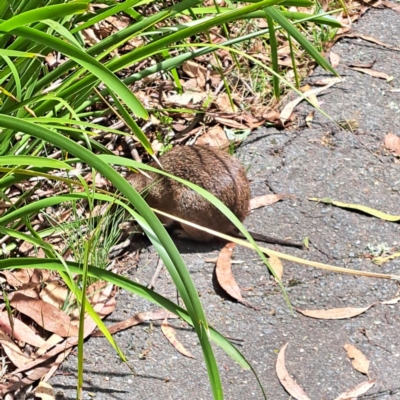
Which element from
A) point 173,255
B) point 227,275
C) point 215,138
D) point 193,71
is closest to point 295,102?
point 215,138

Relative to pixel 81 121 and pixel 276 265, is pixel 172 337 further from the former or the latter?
pixel 81 121

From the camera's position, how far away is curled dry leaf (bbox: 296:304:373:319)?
323cm

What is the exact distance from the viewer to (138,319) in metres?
3.26

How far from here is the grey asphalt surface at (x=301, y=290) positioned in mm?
2977

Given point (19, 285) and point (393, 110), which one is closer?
point (19, 285)

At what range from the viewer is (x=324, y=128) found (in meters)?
4.36

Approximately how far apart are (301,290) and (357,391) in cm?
61

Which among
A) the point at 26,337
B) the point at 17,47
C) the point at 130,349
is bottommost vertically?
the point at 130,349

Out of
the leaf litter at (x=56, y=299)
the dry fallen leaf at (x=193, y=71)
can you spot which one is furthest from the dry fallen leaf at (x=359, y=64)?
the dry fallen leaf at (x=193, y=71)

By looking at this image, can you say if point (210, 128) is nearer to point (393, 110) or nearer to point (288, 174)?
point (288, 174)

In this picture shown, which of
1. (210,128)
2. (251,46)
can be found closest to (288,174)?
(210,128)

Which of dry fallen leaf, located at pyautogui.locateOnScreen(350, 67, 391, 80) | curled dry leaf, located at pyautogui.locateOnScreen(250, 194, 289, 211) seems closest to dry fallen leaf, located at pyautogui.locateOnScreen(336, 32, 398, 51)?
dry fallen leaf, located at pyautogui.locateOnScreen(350, 67, 391, 80)

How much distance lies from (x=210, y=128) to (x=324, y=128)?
677 mm

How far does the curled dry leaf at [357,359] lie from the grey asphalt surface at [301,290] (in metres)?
0.02
